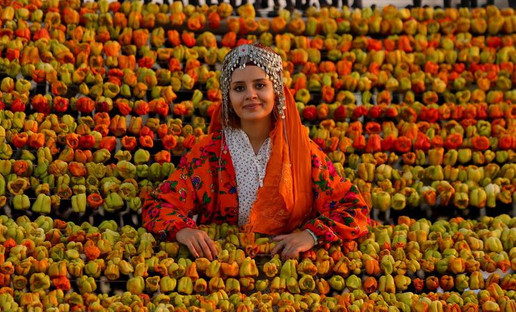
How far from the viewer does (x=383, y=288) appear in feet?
9.16

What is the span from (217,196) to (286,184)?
0.79 ft

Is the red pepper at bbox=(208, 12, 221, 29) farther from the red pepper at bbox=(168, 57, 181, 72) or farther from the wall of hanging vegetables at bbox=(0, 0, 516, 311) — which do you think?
the red pepper at bbox=(168, 57, 181, 72)

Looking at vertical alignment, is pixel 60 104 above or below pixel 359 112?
above

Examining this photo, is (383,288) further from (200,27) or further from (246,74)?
(200,27)

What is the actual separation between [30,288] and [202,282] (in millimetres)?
482

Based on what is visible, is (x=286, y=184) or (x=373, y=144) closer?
(x=286, y=184)

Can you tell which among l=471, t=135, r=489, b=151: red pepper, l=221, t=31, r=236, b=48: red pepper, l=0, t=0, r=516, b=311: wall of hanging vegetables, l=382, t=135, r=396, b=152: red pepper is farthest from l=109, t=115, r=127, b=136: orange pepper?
l=471, t=135, r=489, b=151: red pepper

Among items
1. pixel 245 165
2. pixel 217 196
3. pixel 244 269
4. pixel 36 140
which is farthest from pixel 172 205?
pixel 36 140

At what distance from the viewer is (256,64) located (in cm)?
300

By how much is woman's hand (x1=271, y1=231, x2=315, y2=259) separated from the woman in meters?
0.05

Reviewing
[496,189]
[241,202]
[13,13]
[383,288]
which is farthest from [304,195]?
[13,13]

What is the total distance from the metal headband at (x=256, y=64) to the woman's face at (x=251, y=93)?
17mm

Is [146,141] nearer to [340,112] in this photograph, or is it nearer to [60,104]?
[60,104]

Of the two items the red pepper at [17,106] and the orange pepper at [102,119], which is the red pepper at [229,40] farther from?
the red pepper at [17,106]
